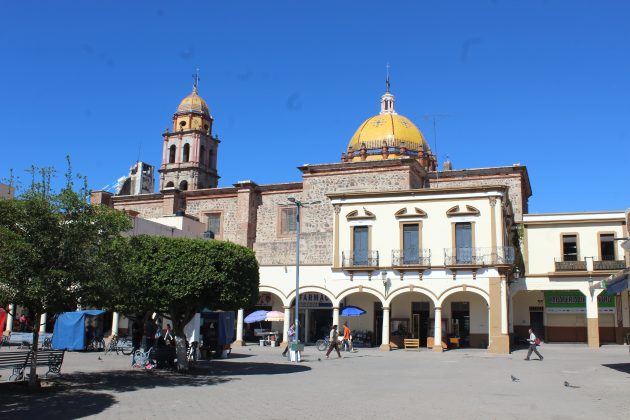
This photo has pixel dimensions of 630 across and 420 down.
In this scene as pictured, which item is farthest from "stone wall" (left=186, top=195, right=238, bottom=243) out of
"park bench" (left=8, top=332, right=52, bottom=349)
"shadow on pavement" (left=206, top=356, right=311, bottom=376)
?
"shadow on pavement" (left=206, top=356, right=311, bottom=376)

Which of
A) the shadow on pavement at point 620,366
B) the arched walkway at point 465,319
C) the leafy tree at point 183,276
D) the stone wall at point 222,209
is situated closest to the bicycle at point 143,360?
the leafy tree at point 183,276

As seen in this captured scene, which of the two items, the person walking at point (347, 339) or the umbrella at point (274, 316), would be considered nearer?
the person walking at point (347, 339)

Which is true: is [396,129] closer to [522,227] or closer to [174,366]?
[522,227]

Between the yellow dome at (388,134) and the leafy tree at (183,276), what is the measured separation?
1110 inches

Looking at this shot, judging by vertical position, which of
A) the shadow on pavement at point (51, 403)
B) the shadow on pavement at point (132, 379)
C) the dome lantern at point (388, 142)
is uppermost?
the dome lantern at point (388, 142)

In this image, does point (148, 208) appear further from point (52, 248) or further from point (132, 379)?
point (52, 248)

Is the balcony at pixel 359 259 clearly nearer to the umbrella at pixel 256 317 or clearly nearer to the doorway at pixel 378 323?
the doorway at pixel 378 323

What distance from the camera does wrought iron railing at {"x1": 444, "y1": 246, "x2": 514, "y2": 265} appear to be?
28.5 m

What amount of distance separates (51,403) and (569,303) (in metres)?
31.6

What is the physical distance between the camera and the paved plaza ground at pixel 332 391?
11013 mm

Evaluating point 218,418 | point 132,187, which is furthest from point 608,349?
point 132,187

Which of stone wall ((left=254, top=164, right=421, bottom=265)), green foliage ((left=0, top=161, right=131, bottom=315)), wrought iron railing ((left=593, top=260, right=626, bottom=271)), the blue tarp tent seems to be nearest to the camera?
green foliage ((left=0, top=161, right=131, bottom=315))

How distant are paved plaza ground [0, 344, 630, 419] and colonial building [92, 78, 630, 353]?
26.0 feet

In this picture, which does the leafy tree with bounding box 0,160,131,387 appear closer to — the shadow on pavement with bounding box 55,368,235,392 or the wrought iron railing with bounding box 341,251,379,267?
the shadow on pavement with bounding box 55,368,235,392
